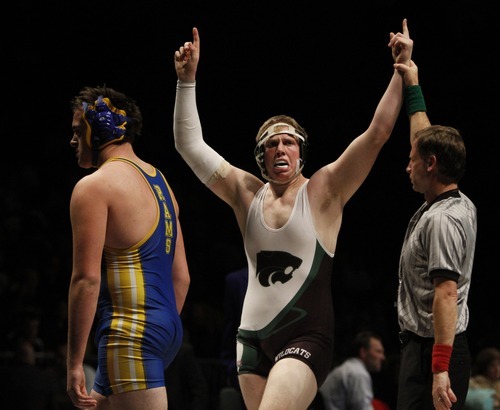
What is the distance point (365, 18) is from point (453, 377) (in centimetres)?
799

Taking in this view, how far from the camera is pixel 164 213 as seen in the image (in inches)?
155

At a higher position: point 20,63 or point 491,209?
point 20,63

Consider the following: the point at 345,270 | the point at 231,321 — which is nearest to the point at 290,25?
the point at 345,270

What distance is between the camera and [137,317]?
12.2ft

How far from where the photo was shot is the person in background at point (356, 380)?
24.0 feet

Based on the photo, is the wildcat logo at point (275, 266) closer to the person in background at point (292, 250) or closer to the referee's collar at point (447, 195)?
the person in background at point (292, 250)

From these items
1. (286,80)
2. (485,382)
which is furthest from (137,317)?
(286,80)

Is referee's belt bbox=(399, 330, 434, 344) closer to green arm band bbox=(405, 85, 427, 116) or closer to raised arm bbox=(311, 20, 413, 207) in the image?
raised arm bbox=(311, 20, 413, 207)

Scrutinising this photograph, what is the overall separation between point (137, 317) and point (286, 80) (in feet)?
24.7

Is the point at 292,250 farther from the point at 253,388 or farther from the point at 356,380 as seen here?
the point at 356,380

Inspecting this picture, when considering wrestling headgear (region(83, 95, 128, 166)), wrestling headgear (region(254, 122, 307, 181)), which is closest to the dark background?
wrestling headgear (region(254, 122, 307, 181))

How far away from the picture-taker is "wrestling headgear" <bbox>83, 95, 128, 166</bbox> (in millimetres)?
4027

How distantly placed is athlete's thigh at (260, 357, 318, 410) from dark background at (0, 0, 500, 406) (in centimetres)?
663

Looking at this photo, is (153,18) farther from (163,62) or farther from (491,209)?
(491,209)
